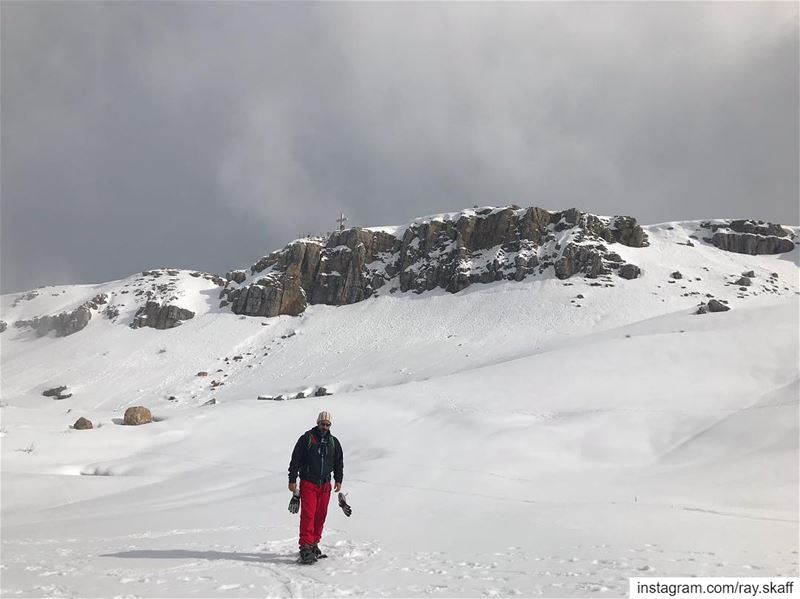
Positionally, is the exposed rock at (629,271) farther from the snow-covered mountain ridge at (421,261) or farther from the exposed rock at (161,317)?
the exposed rock at (161,317)

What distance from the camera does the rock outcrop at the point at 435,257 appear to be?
72.1 meters

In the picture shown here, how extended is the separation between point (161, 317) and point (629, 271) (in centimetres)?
7073

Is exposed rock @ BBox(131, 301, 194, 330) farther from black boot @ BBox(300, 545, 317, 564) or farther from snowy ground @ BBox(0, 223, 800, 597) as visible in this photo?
black boot @ BBox(300, 545, 317, 564)

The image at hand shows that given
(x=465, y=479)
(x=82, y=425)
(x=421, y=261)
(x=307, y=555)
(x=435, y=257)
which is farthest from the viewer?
(x=421, y=261)

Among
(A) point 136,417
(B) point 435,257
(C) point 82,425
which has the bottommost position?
(C) point 82,425

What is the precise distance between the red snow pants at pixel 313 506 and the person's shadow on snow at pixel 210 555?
1.64 feet

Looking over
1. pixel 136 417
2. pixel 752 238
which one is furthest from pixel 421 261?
pixel 136 417

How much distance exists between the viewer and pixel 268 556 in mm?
7645

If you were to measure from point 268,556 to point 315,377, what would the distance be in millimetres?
47381

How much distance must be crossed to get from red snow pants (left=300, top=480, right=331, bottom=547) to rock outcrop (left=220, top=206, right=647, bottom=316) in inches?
2579

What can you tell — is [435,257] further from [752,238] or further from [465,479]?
[465,479]

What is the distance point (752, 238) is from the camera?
252ft

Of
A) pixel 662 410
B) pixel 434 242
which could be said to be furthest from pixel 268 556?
pixel 434 242

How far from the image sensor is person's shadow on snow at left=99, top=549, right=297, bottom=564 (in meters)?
7.39
